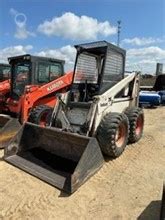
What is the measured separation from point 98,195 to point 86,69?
3119 mm

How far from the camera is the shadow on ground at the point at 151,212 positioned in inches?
134

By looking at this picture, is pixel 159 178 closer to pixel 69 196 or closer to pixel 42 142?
pixel 69 196

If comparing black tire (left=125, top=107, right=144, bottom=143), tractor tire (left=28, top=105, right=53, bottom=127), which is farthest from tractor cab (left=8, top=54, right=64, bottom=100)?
black tire (left=125, top=107, right=144, bottom=143)

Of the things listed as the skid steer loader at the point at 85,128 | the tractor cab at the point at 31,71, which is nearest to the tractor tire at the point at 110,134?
the skid steer loader at the point at 85,128

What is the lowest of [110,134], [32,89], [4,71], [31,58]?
[110,134]

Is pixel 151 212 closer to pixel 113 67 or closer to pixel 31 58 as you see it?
pixel 113 67

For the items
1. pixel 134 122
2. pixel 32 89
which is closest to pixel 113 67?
pixel 134 122

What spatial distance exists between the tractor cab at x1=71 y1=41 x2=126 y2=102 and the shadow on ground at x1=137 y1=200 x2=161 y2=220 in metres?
2.57

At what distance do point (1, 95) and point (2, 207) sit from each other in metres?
5.53

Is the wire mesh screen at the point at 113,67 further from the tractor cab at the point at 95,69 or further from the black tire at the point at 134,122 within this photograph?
the black tire at the point at 134,122

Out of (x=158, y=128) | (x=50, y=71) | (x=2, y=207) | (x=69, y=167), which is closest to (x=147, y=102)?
(x=158, y=128)

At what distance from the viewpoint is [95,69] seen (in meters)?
6.35

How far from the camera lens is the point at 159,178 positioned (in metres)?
4.53

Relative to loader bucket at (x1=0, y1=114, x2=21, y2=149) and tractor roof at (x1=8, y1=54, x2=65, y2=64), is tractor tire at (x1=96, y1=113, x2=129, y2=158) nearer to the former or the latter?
loader bucket at (x1=0, y1=114, x2=21, y2=149)
